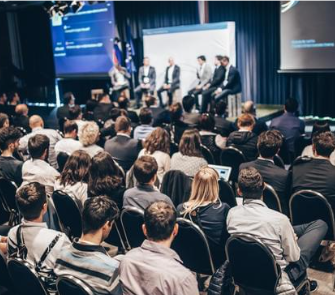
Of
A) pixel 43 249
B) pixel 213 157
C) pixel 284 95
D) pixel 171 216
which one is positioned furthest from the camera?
pixel 284 95

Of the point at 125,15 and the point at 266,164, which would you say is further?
the point at 125,15

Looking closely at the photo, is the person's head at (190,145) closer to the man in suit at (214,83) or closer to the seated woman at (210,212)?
the seated woman at (210,212)

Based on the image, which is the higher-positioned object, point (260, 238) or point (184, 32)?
point (184, 32)

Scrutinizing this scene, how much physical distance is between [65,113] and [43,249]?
5.91 meters

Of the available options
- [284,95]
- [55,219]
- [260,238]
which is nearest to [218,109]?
[55,219]

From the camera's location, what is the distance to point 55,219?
3947 millimetres

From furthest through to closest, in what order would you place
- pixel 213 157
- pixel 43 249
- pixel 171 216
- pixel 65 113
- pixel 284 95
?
pixel 284 95 → pixel 65 113 → pixel 213 157 → pixel 43 249 → pixel 171 216

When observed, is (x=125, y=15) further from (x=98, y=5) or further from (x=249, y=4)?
(x=249, y=4)

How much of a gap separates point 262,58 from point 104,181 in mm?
8355

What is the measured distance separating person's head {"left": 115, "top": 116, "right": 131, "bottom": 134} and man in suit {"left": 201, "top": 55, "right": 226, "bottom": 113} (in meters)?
4.93

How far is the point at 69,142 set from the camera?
5.22 m

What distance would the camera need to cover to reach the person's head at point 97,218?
7.92 feet

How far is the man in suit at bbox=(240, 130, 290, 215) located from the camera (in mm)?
3748

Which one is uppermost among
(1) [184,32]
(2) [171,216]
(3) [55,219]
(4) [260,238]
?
(1) [184,32]
